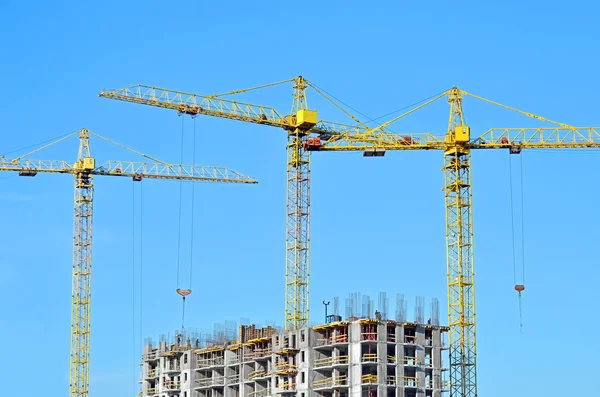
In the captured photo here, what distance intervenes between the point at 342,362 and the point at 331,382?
94.4 inches

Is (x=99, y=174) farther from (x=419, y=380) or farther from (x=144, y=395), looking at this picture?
(x=419, y=380)

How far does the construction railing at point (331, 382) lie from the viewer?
14288 centimetres

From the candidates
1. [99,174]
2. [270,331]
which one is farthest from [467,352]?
[99,174]

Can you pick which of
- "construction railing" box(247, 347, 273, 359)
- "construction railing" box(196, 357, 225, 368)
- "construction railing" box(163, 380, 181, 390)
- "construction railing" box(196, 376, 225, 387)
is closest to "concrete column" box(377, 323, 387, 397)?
"construction railing" box(247, 347, 273, 359)

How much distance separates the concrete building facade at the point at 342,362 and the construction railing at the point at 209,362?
2.37 m

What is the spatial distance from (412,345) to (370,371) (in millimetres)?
5602

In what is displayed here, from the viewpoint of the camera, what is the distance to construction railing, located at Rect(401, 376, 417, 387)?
466 feet

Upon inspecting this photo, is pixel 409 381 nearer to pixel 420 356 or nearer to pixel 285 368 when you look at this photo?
pixel 420 356

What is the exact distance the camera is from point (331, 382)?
144m

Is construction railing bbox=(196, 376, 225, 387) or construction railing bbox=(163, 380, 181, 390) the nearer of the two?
construction railing bbox=(196, 376, 225, 387)

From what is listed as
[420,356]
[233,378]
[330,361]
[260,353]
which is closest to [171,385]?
[233,378]

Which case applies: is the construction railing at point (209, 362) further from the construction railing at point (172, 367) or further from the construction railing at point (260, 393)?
the construction railing at point (260, 393)

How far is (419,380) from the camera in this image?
472ft

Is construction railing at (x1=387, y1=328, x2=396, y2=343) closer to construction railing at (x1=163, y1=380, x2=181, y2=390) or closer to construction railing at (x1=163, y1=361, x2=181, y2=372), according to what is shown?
construction railing at (x1=163, y1=380, x2=181, y2=390)
